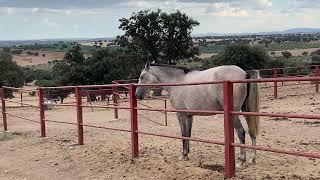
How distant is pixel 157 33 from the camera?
100 feet

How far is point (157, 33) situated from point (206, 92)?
22.9 meters

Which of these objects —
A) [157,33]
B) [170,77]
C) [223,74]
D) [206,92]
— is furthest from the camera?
[157,33]

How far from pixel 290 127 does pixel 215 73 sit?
4.78 metres

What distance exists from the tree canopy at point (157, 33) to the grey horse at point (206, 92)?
841 inches

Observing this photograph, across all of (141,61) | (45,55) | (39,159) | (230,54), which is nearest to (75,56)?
(141,61)

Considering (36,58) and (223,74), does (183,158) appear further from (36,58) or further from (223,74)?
(36,58)

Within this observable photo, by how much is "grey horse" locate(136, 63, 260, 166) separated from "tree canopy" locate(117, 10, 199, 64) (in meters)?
21.4

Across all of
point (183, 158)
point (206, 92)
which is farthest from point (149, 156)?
point (206, 92)

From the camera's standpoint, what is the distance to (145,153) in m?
8.82

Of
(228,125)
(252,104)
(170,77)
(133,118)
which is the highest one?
(170,77)

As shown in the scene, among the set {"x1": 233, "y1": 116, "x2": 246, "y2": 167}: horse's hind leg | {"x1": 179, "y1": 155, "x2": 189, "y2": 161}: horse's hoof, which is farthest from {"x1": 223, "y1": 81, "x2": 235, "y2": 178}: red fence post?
{"x1": 179, "y1": 155, "x2": 189, "y2": 161}: horse's hoof

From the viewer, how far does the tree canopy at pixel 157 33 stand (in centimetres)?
3052

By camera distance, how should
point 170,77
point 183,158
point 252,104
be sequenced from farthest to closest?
point 170,77 < point 183,158 < point 252,104

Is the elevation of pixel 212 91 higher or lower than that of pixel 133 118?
higher
